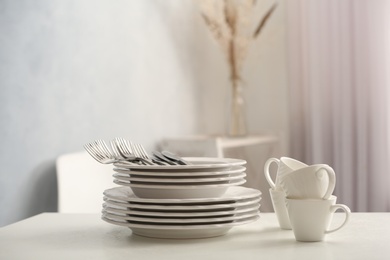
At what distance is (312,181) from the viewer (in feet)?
3.96

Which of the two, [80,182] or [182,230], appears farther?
[80,182]

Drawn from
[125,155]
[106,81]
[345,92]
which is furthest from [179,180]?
[345,92]

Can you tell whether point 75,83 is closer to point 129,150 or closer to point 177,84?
point 177,84

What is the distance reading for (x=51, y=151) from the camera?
2512 mm

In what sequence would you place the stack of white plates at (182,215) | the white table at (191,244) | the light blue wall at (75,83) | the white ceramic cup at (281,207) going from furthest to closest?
the light blue wall at (75,83) < the white ceramic cup at (281,207) < the stack of white plates at (182,215) < the white table at (191,244)

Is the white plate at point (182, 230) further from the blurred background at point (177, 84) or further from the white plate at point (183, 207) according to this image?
the blurred background at point (177, 84)

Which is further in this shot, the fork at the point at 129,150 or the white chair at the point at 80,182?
the white chair at the point at 80,182

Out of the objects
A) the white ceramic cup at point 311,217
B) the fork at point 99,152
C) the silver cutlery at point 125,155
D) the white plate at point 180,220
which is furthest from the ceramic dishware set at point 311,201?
the fork at point 99,152

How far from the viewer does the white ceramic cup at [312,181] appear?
1.20m

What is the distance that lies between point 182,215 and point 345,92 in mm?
2501

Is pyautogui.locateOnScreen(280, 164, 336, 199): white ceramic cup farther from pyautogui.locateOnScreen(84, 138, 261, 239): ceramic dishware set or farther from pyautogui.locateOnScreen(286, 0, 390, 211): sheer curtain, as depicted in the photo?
pyautogui.locateOnScreen(286, 0, 390, 211): sheer curtain

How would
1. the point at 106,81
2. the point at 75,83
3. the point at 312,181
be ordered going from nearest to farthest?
1. the point at 312,181
2. the point at 75,83
3. the point at 106,81

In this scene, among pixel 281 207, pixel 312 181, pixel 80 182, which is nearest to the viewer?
pixel 312 181

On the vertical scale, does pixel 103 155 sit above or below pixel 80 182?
above
